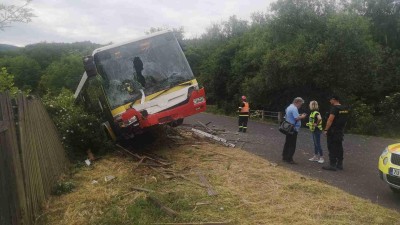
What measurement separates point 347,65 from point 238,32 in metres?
26.6

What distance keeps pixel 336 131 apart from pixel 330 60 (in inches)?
618

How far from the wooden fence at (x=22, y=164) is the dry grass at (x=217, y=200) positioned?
40 centimetres

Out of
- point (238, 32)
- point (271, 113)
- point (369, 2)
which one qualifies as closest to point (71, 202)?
point (271, 113)

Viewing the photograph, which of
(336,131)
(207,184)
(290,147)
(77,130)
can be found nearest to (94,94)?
(77,130)

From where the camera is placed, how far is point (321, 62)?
77.3 feet

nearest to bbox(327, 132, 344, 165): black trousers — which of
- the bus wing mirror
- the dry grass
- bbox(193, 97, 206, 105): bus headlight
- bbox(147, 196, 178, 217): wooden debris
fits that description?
the dry grass

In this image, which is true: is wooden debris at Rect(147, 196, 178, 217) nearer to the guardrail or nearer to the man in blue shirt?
the man in blue shirt

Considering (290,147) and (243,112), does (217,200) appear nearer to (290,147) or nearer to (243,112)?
(290,147)

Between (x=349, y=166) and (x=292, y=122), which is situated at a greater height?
(x=292, y=122)

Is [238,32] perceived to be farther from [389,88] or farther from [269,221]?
[269,221]

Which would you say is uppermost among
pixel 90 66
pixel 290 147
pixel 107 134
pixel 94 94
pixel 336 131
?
pixel 90 66

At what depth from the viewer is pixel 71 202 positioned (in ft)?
20.1

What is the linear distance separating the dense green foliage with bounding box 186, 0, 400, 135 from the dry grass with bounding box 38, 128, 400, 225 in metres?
14.2

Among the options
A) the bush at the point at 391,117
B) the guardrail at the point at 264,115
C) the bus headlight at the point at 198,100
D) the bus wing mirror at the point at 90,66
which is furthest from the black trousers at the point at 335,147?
the guardrail at the point at 264,115
